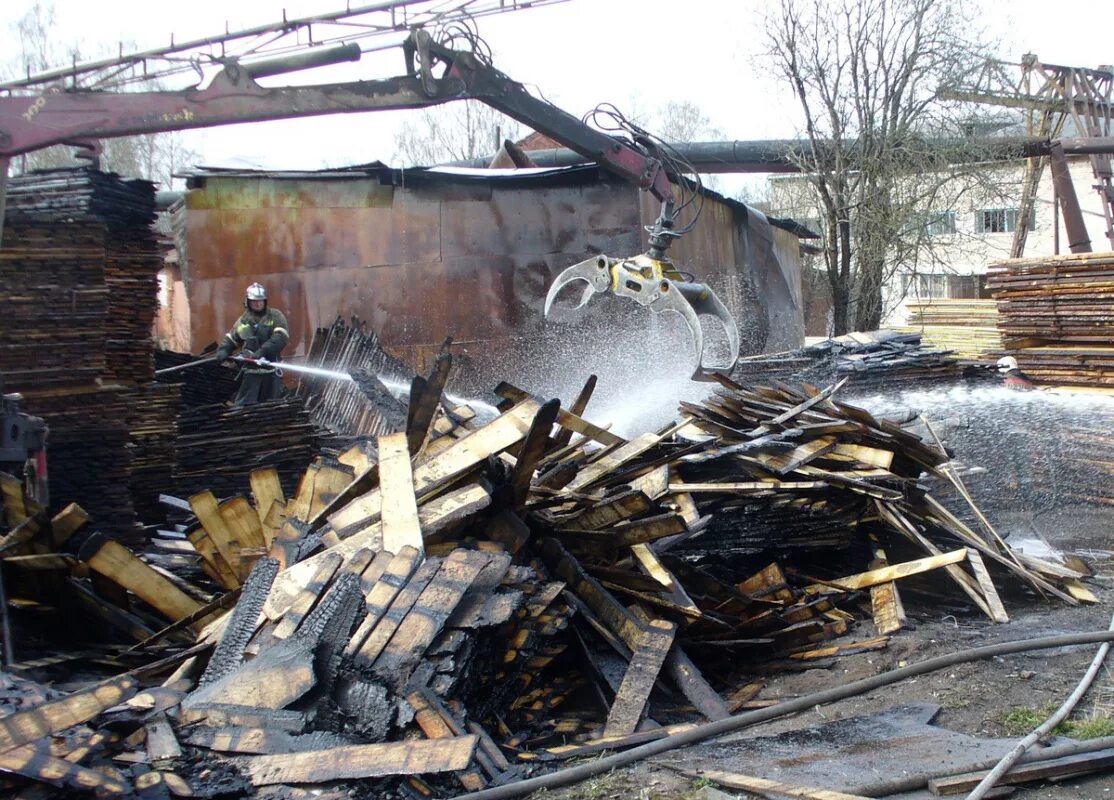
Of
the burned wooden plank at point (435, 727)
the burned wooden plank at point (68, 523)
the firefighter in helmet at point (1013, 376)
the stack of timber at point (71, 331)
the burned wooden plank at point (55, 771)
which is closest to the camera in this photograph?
the burned wooden plank at point (55, 771)

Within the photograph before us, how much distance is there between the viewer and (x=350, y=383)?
11500mm

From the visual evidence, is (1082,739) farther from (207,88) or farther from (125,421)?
(207,88)

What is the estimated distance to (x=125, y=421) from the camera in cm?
828

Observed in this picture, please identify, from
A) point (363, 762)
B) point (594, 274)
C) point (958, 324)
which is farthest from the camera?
point (958, 324)

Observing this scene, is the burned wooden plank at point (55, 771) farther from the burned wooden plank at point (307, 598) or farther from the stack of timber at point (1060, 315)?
the stack of timber at point (1060, 315)

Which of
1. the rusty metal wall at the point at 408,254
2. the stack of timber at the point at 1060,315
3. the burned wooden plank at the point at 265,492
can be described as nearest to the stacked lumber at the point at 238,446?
the burned wooden plank at the point at 265,492

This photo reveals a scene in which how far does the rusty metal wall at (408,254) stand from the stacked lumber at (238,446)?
5078 millimetres

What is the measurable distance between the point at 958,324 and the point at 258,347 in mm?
10337

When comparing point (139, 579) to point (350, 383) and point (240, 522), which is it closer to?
point (240, 522)

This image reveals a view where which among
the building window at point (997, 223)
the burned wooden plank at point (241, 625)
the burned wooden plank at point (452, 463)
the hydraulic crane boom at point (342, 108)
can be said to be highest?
the hydraulic crane boom at point (342, 108)

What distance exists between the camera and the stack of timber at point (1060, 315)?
1077cm

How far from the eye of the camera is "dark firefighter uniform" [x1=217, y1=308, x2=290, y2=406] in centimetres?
1122

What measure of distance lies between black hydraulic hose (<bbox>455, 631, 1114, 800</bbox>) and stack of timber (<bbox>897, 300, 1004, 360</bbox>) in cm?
959

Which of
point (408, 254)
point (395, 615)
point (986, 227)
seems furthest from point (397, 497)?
point (986, 227)
